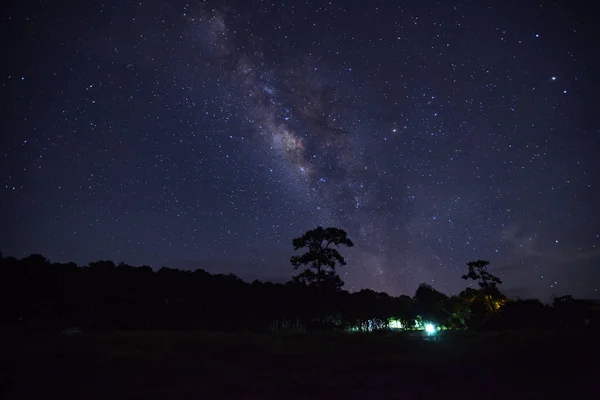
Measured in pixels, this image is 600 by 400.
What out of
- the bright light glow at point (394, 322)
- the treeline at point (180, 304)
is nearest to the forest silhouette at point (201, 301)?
the treeline at point (180, 304)

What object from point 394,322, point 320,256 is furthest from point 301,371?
point 394,322

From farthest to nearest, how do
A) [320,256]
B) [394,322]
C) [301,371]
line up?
[394,322], [320,256], [301,371]

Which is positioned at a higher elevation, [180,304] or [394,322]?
[180,304]

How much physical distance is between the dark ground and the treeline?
20.1 metres

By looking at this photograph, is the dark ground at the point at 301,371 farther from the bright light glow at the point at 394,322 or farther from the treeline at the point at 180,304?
the bright light glow at the point at 394,322

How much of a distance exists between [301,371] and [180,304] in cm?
3760

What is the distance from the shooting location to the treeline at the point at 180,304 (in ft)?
117

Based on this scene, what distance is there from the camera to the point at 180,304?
45.7 metres

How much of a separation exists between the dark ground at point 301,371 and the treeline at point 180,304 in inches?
789

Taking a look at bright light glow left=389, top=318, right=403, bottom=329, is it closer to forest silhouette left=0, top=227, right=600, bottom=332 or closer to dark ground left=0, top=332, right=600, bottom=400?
forest silhouette left=0, top=227, right=600, bottom=332

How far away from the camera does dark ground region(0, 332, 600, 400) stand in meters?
9.41

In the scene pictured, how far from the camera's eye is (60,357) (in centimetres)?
1409

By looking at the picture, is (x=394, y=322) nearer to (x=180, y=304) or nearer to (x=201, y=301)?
(x=201, y=301)

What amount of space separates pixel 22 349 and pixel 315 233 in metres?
28.3
